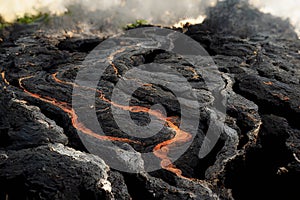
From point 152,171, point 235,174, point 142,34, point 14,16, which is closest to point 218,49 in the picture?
point 142,34

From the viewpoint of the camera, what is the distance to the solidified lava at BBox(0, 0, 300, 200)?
15055 mm

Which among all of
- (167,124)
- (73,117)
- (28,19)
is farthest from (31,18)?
(167,124)

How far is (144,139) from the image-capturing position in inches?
738

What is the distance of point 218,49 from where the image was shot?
34344 millimetres

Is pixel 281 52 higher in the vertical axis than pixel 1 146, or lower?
higher

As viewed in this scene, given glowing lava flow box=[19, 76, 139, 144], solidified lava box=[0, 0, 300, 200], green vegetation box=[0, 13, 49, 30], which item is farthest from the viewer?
green vegetation box=[0, 13, 49, 30]

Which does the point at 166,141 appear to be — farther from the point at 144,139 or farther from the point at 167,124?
the point at 167,124

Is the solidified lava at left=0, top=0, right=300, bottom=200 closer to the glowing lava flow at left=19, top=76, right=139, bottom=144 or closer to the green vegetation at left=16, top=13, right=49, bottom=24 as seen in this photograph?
the glowing lava flow at left=19, top=76, right=139, bottom=144

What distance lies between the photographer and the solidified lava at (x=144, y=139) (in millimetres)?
15055

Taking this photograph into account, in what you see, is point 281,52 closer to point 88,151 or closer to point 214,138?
point 214,138

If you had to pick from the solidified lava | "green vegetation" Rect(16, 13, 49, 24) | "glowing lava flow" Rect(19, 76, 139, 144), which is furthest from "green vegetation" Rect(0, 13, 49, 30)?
"glowing lava flow" Rect(19, 76, 139, 144)

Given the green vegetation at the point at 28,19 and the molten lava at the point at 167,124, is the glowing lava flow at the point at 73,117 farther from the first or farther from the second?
the green vegetation at the point at 28,19

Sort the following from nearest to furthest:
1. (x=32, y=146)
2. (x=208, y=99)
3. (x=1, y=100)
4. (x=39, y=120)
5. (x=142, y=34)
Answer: (x=32, y=146), (x=39, y=120), (x=1, y=100), (x=208, y=99), (x=142, y=34)

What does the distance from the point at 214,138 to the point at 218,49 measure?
16822 millimetres
